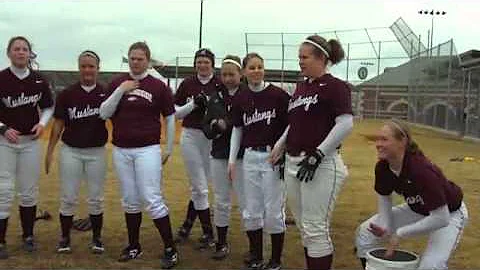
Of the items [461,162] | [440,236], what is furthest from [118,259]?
[461,162]

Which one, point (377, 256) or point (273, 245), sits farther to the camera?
point (273, 245)

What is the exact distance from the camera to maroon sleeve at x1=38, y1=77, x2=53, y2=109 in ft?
19.2

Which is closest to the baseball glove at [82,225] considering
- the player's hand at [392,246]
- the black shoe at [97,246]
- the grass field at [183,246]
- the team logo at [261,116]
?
the grass field at [183,246]

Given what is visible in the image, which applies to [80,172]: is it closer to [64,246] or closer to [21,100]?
[64,246]

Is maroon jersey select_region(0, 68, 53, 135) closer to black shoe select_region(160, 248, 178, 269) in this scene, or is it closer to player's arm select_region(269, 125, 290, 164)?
black shoe select_region(160, 248, 178, 269)

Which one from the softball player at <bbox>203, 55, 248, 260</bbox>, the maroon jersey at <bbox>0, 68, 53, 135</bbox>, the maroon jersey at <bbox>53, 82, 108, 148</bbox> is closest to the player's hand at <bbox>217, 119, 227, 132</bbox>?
the softball player at <bbox>203, 55, 248, 260</bbox>

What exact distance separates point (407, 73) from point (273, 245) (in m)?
33.9

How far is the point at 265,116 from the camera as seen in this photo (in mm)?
5227

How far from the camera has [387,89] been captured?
127ft

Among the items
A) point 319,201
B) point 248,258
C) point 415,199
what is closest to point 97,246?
point 248,258

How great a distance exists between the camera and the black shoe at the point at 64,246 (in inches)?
227

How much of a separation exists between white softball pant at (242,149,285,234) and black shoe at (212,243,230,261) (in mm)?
583

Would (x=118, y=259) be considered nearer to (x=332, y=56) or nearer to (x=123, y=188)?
(x=123, y=188)

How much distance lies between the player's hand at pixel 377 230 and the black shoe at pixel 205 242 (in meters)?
1.99
